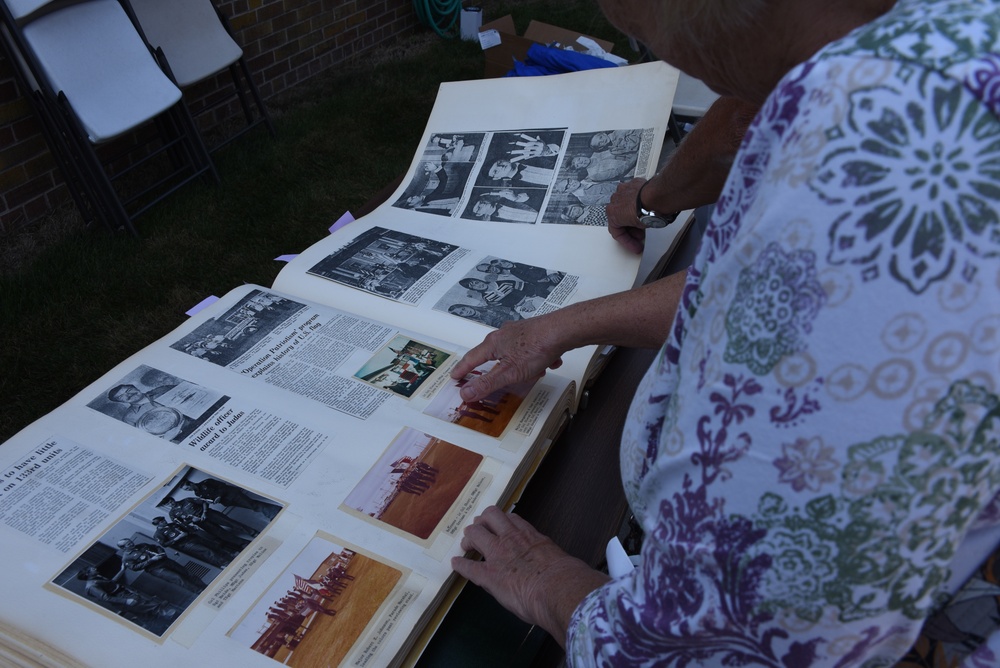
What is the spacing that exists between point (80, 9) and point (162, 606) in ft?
9.41

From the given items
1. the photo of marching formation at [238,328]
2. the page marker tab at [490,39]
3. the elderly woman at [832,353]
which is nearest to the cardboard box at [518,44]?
the page marker tab at [490,39]

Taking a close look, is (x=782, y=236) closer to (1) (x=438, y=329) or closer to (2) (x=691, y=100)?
(1) (x=438, y=329)

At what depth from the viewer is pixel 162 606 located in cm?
70

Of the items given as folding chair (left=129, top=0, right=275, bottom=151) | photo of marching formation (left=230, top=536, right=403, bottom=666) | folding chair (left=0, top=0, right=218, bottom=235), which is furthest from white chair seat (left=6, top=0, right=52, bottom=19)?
photo of marching formation (left=230, top=536, right=403, bottom=666)

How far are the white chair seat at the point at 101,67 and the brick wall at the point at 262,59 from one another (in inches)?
11.7

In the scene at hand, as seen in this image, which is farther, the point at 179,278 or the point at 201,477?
the point at 179,278

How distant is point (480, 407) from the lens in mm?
943

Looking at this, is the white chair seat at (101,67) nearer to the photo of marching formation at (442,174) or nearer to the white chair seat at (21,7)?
the white chair seat at (21,7)

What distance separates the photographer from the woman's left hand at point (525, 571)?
0.68 metres

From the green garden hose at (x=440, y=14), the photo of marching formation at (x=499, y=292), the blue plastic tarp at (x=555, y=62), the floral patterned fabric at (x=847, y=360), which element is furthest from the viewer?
the green garden hose at (x=440, y=14)

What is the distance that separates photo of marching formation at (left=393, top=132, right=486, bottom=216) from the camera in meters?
1.42

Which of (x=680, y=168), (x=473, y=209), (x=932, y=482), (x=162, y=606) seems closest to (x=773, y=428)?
(x=932, y=482)

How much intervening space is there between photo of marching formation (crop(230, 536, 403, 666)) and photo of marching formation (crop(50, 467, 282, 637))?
0.23ft

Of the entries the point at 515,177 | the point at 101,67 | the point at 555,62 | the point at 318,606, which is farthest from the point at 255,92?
the point at 318,606
